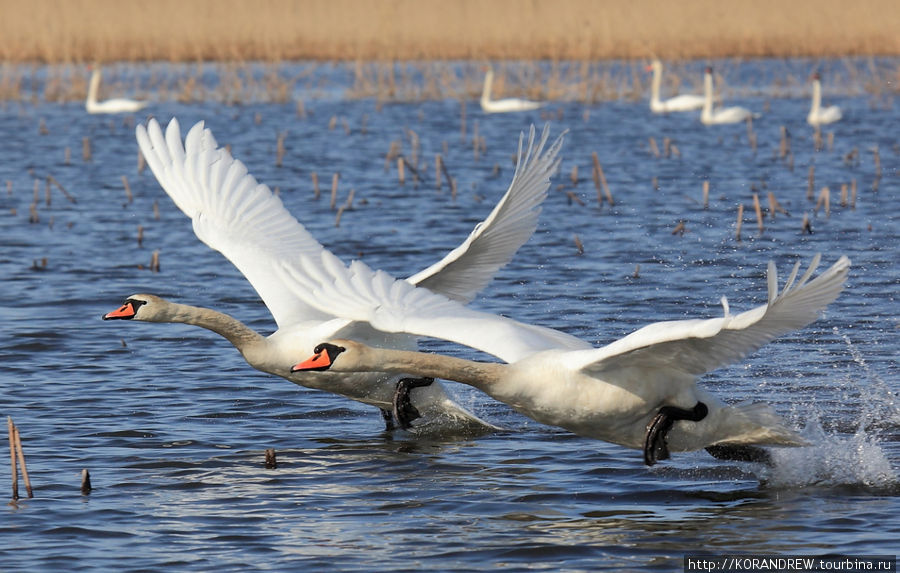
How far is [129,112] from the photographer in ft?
92.2

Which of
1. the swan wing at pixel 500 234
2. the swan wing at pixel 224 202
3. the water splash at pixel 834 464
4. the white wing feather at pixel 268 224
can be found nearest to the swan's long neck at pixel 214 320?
the white wing feather at pixel 268 224

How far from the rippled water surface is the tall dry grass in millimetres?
10074

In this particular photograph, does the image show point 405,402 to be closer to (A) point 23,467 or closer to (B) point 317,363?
(B) point 317,363

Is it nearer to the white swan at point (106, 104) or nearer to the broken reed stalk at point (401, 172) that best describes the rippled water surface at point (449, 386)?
the broken reed stalk at point (401, 172)

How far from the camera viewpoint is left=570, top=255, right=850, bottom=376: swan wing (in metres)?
5.94

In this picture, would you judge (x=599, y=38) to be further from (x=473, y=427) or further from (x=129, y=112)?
(x=473, y=427)

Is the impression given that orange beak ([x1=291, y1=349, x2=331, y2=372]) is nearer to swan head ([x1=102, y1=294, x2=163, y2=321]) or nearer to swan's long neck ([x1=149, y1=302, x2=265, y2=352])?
swan's long neck ([x1=149, y1=302, x2=265, y2=352])

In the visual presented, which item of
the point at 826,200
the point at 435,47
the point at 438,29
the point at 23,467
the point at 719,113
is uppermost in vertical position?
the point at 438,29

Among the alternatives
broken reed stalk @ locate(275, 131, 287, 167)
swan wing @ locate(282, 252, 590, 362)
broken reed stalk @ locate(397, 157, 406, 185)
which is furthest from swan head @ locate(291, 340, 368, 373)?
broken reed stalk @ locate(275, 131, 287, 167)

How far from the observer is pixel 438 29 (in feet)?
109

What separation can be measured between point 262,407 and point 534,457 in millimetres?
2169

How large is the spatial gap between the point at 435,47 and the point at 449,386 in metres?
22.7

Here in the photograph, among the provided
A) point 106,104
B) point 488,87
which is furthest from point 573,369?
point 106,104

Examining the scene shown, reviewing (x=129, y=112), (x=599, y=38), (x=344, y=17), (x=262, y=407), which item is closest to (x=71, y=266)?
(x=262, y=407)
